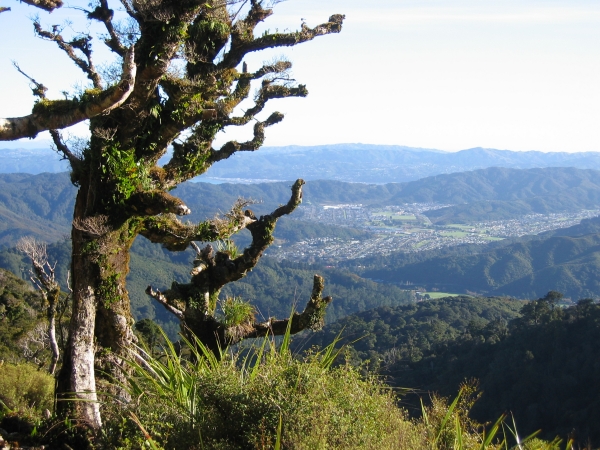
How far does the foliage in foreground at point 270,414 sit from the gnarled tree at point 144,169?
122 cm

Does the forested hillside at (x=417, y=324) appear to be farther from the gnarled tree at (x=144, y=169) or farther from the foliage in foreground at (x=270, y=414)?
the foliage in foreground at (x=270, y=414)

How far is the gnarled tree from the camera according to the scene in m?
4.88

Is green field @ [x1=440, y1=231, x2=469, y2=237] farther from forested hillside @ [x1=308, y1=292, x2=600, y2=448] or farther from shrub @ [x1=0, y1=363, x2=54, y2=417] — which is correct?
shrub @ [x1=0, y1=363, x2=54, y2=417]

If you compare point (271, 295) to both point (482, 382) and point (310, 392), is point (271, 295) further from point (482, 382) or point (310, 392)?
point (310, 392)

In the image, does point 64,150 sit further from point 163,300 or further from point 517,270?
point 517,270

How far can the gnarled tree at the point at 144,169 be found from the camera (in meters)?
4.88

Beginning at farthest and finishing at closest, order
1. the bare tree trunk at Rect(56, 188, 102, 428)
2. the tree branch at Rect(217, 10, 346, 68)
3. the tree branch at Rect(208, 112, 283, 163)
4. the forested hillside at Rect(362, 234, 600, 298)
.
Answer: the forested hillside at Rect(362, 234, 600, 298)
the tree branch at Rect(208, 112, 283, 163)
the tree branch at Rect(217, 10, 346, 68)
the bare tree trunk at Rect(56, 188, 102, 428)

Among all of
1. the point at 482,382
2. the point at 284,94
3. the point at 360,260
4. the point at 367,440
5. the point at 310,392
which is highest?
the point at 284,94

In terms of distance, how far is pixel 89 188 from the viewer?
17.1 feet

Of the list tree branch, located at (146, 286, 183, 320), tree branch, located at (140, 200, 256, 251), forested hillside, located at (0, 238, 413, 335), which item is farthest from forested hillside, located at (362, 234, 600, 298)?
tree branch, located at (140, 200, 256, 251)

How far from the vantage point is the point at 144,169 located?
213 inches

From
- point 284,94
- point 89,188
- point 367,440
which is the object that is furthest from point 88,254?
point 284,94

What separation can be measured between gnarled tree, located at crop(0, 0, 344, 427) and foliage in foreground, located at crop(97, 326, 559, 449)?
1.22m

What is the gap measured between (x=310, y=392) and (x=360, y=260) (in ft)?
450
